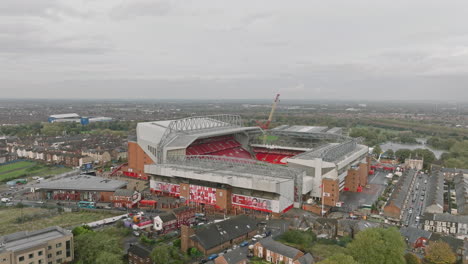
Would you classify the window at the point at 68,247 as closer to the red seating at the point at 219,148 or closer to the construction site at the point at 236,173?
the construction site at the point at 236,173

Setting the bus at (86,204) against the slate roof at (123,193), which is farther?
the slate roof at (123,193)

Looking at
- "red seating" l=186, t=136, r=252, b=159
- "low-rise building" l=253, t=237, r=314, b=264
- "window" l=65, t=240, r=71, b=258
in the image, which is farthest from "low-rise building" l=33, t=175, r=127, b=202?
"low-rise building" l=253, t=237, r=314, b=264

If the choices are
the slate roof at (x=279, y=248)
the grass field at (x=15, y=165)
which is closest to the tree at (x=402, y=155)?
the slate roof at (x=279, y=248)

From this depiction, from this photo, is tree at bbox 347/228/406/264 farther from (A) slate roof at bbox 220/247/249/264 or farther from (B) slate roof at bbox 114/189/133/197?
(B) slate roof at bbox 114/189/133/197

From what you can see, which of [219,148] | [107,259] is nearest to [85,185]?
[107,259]

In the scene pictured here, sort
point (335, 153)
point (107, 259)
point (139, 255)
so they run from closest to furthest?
point (107, 259)
point (139, 255)
point (335, 153)

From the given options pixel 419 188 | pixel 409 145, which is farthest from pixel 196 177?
pixel 409 145

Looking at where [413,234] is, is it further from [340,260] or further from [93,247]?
[93,247]

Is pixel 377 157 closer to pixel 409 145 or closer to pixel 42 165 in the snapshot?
pixel 409 145
